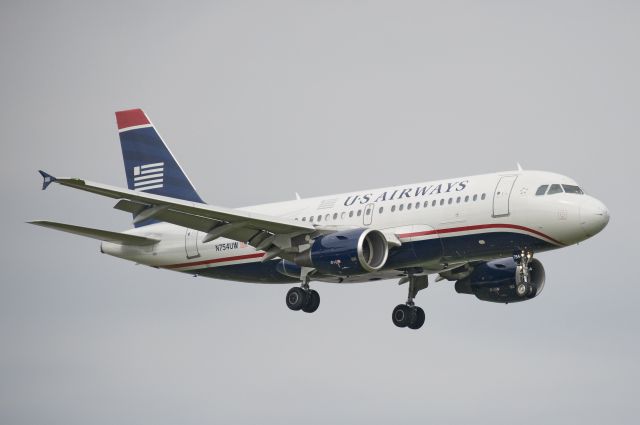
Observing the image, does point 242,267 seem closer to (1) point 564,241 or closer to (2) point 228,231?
(2) point 228,231

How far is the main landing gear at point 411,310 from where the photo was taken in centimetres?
6888

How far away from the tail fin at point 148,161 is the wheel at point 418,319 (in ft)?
37.8

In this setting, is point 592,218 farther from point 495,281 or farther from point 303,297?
point 303,297

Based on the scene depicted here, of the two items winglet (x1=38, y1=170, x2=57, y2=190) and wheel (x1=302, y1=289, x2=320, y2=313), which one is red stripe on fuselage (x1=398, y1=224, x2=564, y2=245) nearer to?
wheel (x1=302, y1=289, x2=320, y2=313)

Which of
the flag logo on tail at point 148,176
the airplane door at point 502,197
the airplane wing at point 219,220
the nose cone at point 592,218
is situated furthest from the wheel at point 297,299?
the nose cone at point 592,218

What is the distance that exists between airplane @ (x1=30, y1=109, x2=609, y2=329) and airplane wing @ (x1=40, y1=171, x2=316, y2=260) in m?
0.04


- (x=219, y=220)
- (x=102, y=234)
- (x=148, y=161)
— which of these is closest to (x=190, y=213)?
(x=219, y=220)

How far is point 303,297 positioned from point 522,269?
9371 millimetres

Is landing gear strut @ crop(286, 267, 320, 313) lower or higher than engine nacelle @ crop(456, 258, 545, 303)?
lower

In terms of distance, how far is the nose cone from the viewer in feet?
201

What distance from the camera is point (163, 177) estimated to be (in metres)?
74.4

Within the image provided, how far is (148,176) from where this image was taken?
7481cm

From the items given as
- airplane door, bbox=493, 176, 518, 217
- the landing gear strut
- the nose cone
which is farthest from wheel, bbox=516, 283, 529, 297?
the landing gear strut

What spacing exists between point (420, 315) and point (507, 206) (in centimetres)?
881
